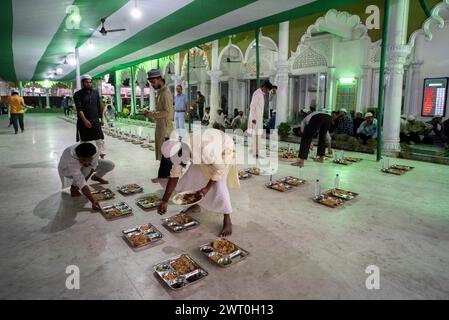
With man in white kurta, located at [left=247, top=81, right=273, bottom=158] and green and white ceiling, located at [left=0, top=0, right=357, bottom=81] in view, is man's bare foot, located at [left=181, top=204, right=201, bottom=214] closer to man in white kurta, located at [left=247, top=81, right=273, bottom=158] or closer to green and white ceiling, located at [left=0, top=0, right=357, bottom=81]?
man in white kurta, located at [left=247, top=81, right=273, bottom=158]

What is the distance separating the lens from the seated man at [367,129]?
725cm

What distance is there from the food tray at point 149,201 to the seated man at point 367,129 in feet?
18.2

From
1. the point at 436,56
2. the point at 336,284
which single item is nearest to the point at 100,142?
the point at 336,284

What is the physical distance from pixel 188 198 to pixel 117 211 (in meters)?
1.15

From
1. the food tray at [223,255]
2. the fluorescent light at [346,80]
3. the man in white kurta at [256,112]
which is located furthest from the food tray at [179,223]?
the fluorescent light at [346,80]

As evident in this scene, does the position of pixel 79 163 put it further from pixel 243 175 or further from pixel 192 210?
pixel 243 175

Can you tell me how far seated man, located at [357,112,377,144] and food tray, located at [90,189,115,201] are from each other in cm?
600

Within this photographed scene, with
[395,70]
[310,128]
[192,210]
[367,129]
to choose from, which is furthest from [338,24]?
[192,210]

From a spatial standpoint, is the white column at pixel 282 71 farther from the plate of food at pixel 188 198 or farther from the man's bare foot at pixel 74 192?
the plate of food at pixel 188 198

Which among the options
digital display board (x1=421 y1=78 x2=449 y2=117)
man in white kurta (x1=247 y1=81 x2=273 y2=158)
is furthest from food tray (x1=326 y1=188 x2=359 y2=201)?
digital display board (x1=421 y1=78 x2=449 y2=117)

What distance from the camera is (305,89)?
13609 mm

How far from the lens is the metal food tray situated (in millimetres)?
2099

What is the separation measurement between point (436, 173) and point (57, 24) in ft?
28.9
